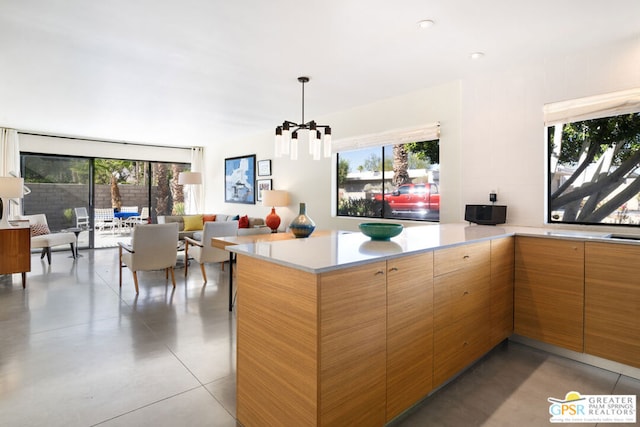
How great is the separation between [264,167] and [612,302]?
18.1ft

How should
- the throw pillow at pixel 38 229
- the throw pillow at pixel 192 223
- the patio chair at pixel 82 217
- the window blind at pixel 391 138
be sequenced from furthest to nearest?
the patio chair at pixel 82 217, the throw pillow at pixel 192 223, the throw pillow at pixel 38 229, the window blind at pixel 391 138

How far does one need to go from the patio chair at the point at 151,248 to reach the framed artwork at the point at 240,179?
9.30 feet

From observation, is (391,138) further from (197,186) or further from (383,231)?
(197,186)

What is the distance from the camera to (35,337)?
2.83 m

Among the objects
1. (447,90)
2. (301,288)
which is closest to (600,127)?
(447,90)

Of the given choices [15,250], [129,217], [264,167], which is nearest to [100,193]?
[129,217]

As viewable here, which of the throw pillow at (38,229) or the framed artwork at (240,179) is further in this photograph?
the framed artwork at (240,179)

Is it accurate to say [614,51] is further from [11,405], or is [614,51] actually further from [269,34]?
[11,405]

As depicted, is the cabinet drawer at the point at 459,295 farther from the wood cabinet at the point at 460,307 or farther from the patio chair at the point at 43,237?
the patio chair at the point at 43,237

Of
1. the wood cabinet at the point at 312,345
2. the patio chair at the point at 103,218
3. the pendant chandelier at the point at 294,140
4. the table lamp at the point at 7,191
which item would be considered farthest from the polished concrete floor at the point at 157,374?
the patio chair at the point at 103,218

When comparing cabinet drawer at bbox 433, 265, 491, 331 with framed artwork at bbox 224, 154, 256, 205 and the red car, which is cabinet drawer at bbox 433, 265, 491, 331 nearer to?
the red car

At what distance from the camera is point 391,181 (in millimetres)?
4637

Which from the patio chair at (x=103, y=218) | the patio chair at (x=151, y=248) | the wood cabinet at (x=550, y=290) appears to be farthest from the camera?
the patio chair at (x=103, y=218)

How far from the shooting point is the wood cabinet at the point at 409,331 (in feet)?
5.44
